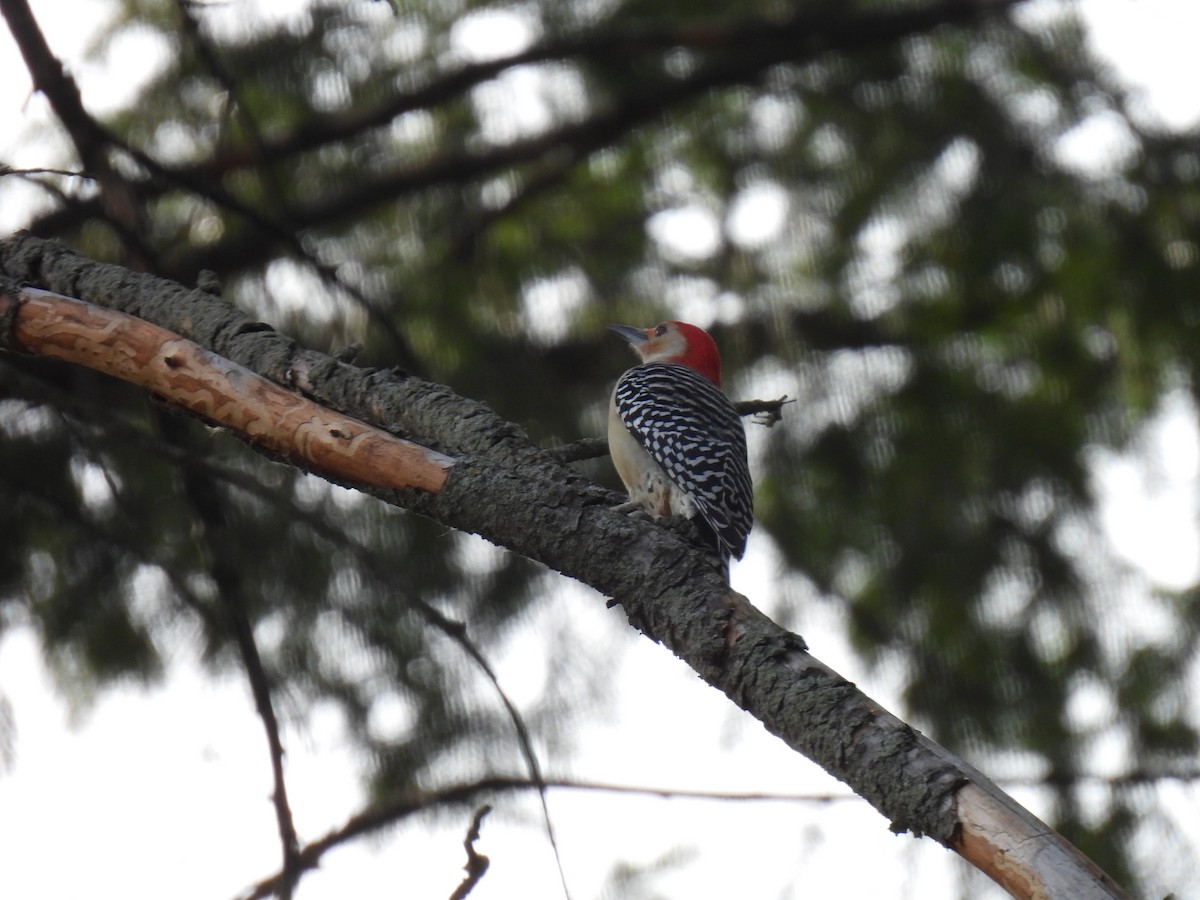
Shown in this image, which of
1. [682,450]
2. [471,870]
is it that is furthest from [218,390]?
[682,450]

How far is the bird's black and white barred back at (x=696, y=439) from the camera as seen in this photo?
4.27 m

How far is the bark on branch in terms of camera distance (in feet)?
6.07

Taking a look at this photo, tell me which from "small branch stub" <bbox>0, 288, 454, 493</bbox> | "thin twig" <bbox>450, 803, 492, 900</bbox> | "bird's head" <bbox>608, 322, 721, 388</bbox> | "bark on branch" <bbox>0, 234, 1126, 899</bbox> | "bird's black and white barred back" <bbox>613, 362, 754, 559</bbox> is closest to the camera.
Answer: "bark on branch" <bbox>0, 234, 1126, 899</bbox>

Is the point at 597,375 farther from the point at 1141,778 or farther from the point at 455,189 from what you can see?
the point at 1141,778

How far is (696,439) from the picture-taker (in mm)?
4598

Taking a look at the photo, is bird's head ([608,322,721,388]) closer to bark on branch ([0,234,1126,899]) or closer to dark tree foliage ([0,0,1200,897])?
dark tree foliage ([0,0,1200,897])

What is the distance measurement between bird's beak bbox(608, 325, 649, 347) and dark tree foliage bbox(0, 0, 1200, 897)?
0.44ft

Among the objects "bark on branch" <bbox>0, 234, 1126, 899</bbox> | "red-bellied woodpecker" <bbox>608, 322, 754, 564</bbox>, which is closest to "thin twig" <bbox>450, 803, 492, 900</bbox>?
"bark on branch" <bbox>0, 234, 1126, 899</bbox>

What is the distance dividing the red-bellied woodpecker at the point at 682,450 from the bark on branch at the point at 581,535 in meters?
Result: 1.69

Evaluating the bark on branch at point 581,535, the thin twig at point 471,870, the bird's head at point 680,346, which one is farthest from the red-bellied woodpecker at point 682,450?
the thin twig at point 471,870

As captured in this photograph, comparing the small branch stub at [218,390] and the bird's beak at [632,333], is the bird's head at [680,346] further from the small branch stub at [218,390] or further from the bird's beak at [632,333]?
the small branch stub at [218,390]

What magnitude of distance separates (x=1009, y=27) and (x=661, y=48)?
156cm

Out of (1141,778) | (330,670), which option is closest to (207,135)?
(330,670)

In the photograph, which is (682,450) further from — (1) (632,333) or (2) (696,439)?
(1) (632,333)
